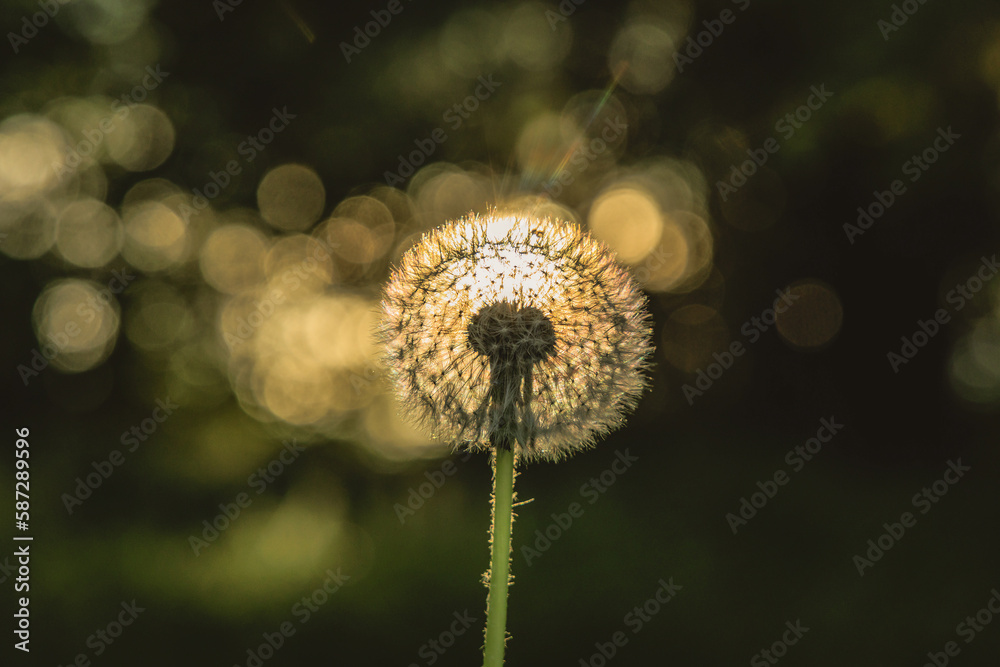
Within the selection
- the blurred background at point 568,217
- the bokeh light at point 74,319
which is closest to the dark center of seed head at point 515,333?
the blurred background at point 568,217

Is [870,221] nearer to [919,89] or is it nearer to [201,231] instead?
[919,89]

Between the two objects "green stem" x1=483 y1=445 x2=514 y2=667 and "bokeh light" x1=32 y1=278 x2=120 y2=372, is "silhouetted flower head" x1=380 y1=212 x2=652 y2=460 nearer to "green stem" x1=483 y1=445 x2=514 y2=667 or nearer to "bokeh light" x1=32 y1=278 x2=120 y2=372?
"green stem" x1=483 y1=445 x2=514 y2=667

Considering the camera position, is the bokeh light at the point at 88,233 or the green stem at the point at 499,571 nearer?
the green stem at the point at 499,571

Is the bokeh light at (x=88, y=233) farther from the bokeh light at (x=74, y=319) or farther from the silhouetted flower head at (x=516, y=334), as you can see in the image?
the silhouetted flower head at (x=516, y=334)

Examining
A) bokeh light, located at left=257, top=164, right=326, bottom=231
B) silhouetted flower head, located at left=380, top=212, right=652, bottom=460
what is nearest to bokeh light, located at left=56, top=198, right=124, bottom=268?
bokeh light, located at left=257, top=164, right=326, bottom=231

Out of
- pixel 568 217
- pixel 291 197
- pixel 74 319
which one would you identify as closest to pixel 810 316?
pixel 568 217
